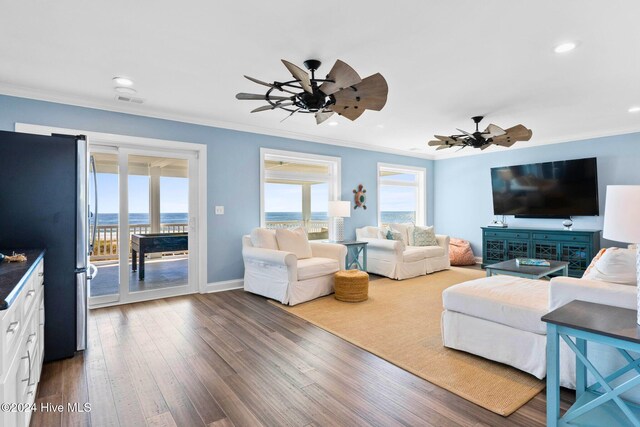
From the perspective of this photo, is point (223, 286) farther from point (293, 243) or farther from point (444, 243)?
point (444, 243)

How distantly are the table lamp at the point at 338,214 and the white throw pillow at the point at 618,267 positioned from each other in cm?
377

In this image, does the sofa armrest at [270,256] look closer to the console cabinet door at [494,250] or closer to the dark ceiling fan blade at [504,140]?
the dark ceiling fan blade at [504,140]

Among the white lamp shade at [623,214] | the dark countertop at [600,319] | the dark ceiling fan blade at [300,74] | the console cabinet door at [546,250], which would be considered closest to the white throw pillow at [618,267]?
the dark countertop at [600,319]

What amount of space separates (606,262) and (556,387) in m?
0.94

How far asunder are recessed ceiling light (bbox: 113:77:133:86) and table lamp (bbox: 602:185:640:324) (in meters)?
3.88

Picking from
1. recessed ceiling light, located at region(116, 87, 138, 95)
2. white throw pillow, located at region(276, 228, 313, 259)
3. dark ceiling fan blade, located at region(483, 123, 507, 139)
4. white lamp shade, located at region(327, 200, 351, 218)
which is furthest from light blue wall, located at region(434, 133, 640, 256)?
recessed ceiling light, located at region(116, 87, 138, 95)

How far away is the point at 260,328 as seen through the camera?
3328 millimetres

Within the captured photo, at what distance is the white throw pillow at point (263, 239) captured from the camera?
15.2 ft

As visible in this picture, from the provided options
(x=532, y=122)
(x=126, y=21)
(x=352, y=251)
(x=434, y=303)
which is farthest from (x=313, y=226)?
(x=126, y=21)

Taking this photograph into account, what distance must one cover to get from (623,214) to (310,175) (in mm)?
4823

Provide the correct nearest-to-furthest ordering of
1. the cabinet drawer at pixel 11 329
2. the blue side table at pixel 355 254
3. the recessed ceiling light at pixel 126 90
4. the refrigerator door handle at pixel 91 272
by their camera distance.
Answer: the cabinet drawer at pixel 11 329, the refrigerator door handle at pixel 91 272, the recessed ceiling light at pixel 126 90, the blue side table at pixel 355 254

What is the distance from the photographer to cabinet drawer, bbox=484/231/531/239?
6.03 meters

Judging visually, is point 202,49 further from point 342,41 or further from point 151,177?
point 151,177

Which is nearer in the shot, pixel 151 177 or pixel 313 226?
pixel 151 177
